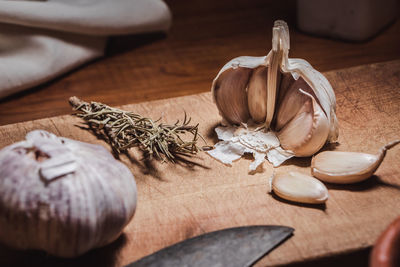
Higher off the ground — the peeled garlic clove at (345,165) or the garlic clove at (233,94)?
the garlic clove at (233,94)

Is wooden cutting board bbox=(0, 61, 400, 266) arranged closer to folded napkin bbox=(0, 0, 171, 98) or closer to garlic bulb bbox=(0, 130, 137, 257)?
garlic bulb bbox=(0, 130, 137, 257)

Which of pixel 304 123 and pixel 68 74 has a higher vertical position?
pixel 304 123

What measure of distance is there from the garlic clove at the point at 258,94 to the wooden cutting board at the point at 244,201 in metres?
0.10

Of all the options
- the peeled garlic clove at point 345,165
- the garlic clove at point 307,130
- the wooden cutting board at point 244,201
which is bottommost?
the wooden cutting board at point 244,201

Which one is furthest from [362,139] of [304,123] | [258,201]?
[258,201]

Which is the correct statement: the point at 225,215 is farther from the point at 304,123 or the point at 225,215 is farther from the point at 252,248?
the point at 304,123

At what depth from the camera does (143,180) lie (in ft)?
3.12

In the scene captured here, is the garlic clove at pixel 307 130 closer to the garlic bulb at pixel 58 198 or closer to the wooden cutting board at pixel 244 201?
the wooden cutting board at pixel 244 201

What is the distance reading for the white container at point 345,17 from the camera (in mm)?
1459

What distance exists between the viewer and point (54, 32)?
1450mm

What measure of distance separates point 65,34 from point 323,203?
0.93m

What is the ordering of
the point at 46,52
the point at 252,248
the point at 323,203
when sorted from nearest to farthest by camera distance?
the point at 252,248
the point at 323,203
the point at 46,52

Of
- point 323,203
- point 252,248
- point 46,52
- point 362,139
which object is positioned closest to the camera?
point 252,248

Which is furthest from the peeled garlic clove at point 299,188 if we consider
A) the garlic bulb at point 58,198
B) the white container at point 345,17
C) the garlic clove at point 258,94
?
the white container at point 345,17
